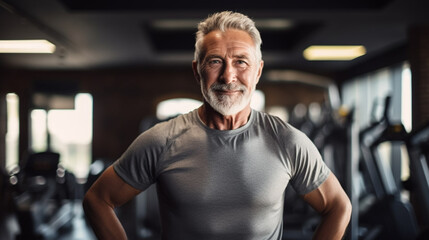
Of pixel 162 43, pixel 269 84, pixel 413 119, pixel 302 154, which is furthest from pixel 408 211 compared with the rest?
pixel 269 84

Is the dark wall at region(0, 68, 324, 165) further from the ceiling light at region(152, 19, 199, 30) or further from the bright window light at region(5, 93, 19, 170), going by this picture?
the ceiling light at region(152, 19, 199, 30)

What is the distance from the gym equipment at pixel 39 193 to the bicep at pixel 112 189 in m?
3.36

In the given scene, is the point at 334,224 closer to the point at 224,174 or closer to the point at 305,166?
the point at 305,166

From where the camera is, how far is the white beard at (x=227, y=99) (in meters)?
1.12

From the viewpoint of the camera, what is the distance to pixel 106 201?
1146 mm

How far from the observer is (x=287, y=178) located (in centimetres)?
114

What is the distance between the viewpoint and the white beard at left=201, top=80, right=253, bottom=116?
1.12 m

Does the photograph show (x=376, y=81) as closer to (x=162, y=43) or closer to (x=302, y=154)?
(x=162, y=43)

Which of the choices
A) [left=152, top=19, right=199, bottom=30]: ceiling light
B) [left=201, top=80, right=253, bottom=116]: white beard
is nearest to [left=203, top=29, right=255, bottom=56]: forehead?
[left=201, top=80, right=253, bottom=116]: white beard

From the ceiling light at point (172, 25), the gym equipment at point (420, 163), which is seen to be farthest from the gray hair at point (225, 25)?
the ceiling light at point (172, 25)

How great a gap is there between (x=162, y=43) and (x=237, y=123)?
5.83 metres

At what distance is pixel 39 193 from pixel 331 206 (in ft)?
13.8

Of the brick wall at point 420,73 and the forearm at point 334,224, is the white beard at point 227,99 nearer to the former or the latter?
the forearm at point 334,224

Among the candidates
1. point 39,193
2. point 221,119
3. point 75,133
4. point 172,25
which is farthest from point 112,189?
point 75,133
